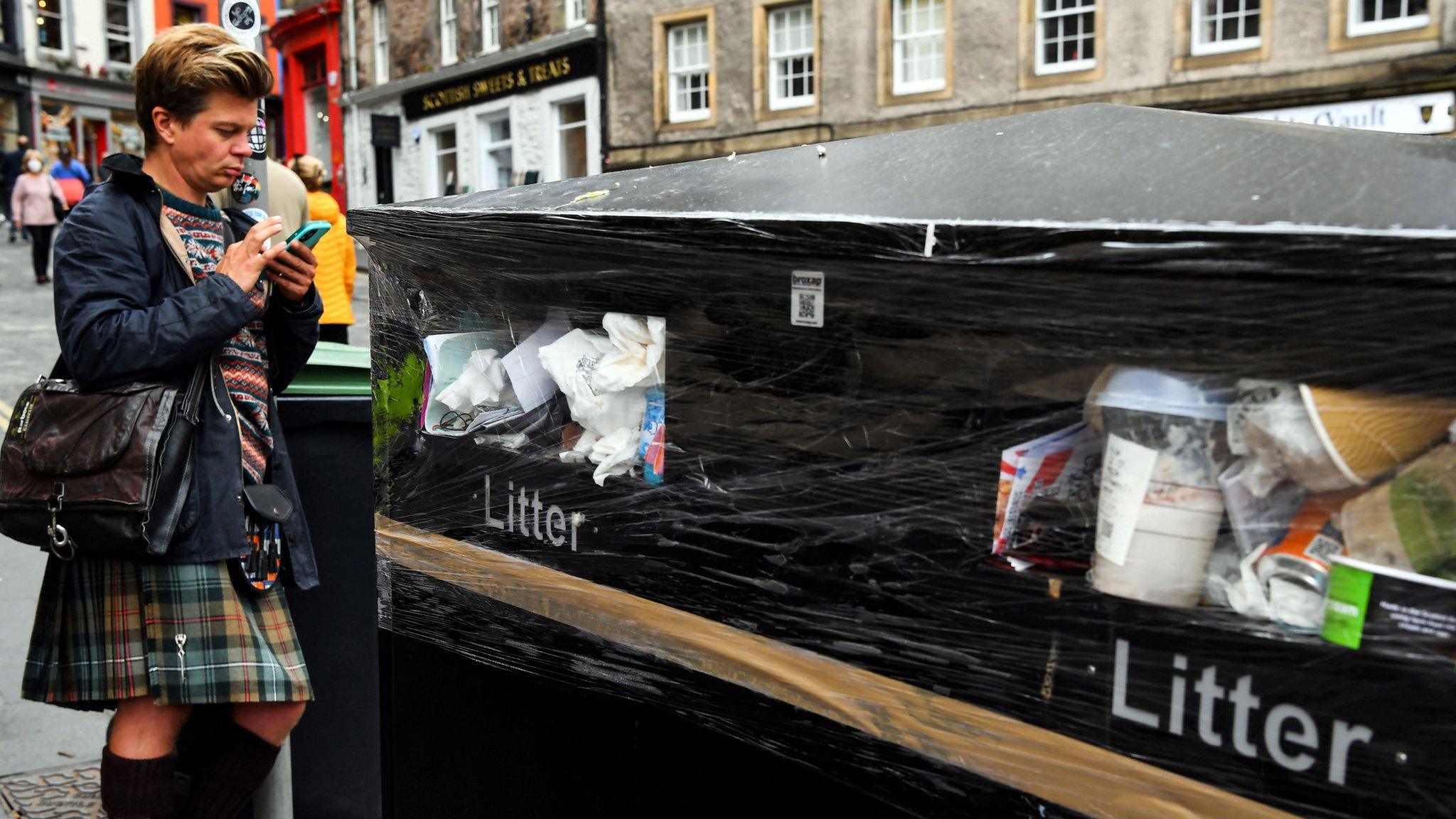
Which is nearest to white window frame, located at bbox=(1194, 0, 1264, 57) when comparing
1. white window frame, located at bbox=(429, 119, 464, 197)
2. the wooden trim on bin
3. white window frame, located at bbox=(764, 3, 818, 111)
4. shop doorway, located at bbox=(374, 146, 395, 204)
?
white window frame, located at bbox=(764, 3, 818, 111)

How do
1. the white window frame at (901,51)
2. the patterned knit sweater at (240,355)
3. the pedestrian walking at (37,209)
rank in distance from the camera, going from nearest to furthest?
1. the patterned knit sweater at (240,355)
2. the pedestrian walking at (37,209)
3. the white window frame at (901,51)

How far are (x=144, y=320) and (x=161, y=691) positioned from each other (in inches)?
26.6

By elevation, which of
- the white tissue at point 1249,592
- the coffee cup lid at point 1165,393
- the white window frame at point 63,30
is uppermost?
the white window frame at point 63,30

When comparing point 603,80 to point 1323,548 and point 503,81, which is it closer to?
point 503,81

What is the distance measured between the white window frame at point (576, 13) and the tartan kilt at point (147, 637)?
20455 millimetres

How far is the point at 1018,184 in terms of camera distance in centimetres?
150

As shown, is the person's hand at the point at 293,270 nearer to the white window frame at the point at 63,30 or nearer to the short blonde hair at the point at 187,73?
the short blonde hair at the point at 187,73

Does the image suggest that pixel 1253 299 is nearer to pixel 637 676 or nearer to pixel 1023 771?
pixel 1023 771

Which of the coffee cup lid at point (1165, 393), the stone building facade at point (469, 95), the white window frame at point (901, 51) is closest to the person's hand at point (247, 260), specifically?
the coffee cup lid at point (1165, 393)

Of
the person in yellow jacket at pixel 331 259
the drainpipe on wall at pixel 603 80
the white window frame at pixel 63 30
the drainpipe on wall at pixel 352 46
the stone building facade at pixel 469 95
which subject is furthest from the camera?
the white window frame at pixel 63 30

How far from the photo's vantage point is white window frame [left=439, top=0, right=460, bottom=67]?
24.8m

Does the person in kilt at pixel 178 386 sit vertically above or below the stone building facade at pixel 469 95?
below

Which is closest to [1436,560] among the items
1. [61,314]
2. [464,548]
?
[464,548]

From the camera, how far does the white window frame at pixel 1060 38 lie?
576 inches
